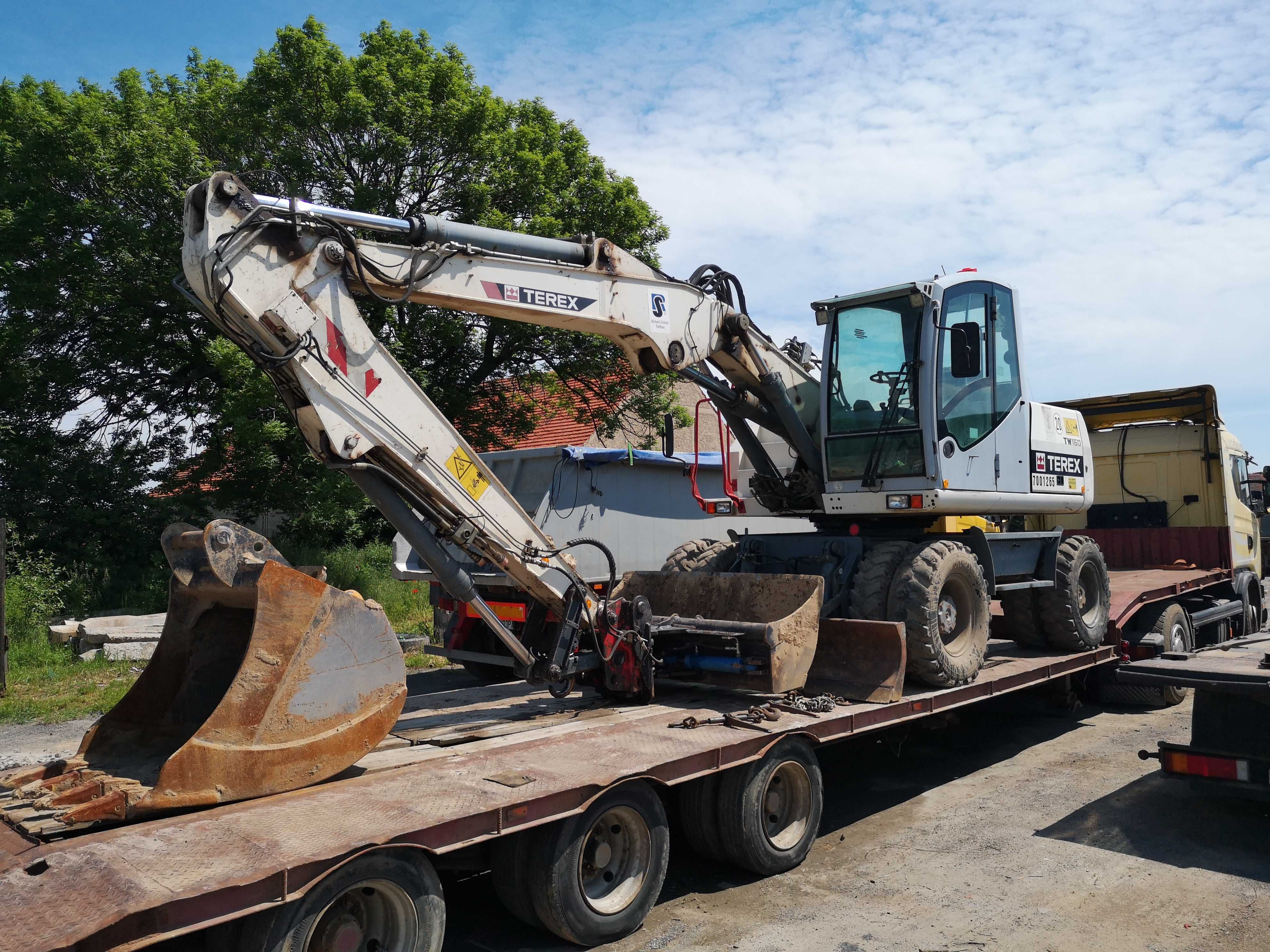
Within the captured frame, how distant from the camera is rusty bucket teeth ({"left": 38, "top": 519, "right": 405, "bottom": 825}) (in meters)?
4.04

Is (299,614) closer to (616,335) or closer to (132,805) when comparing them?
(132,805)

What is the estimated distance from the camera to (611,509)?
464 inches

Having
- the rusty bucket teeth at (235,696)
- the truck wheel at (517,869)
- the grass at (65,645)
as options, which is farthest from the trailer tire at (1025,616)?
the rusty bucket teeth at (235,696)

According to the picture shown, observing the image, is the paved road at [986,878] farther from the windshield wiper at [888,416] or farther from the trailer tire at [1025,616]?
the windshield wiper at [888,416]

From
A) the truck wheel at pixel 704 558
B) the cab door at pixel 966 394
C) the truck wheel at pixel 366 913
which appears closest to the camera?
the truck wheel at pixel 366 913

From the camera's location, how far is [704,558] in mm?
8484

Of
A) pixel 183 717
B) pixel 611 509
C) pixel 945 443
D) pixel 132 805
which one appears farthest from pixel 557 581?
pixel 611 509

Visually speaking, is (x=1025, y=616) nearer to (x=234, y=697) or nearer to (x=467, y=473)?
(x=467, y=473)

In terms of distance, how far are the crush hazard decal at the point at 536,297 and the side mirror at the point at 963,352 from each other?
10.0ft

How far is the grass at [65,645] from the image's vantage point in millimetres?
9961

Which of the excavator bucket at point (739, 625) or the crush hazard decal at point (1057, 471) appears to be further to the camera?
the crush hazard decal at point (1057, 471)

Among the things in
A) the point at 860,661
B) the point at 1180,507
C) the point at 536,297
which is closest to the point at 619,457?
the point at 860,661

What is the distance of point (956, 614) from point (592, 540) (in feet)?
9.44

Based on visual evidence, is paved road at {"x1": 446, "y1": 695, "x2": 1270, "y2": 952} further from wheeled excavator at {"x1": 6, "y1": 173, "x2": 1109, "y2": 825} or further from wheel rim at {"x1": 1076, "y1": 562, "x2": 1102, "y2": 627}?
wheel rim at {"x1": 1076, "y1": 562, "x2": 1102, "y2": 627}
